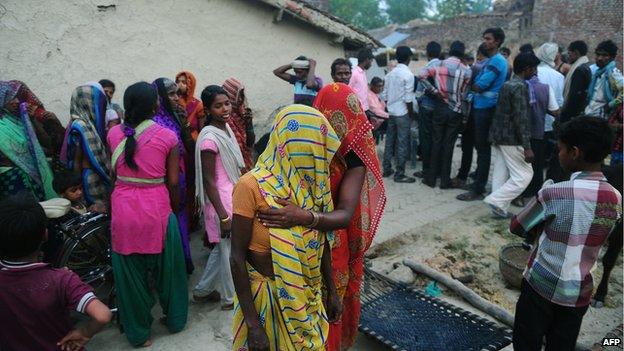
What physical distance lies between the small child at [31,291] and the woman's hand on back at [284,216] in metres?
0.77

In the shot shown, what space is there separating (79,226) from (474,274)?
3715 mm

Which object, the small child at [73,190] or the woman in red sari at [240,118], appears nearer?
the small child at [73,190]

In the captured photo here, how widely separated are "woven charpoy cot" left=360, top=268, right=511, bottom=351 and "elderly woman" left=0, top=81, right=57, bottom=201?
2.83 m

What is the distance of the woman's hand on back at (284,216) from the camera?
1.82 meters

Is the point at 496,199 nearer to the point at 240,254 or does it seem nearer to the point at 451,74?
the point at 451,74

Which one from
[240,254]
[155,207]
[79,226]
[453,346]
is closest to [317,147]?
[240,254]

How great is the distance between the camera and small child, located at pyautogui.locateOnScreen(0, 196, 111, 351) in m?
1.86

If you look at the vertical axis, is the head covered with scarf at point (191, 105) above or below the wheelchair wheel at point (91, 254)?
above

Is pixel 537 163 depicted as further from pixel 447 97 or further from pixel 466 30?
pixel 466 30

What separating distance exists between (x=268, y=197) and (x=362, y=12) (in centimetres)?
4573

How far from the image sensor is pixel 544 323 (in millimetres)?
2566

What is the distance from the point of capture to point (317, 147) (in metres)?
1.88

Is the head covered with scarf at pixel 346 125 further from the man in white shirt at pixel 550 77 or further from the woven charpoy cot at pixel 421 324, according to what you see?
the man in white shirt at pixel 550 77

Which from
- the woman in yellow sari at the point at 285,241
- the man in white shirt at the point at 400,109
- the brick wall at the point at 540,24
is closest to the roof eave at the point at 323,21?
the man in white shirt at the point at 400,109
